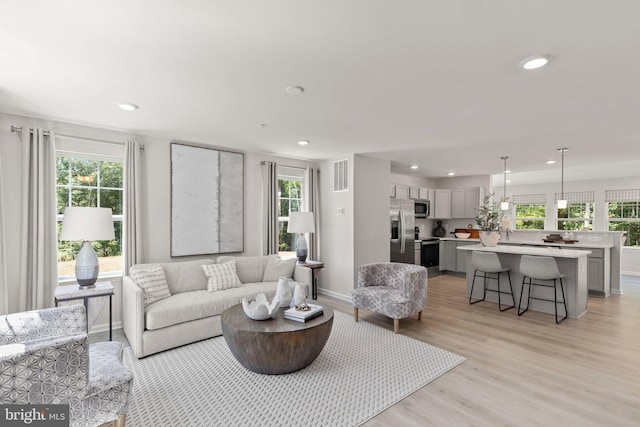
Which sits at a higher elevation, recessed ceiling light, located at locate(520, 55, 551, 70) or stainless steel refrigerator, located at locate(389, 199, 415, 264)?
recessed ceiling light, located at locate(520, 55, 551, 70)

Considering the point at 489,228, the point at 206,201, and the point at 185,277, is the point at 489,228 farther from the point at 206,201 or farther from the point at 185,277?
the point at 185,277

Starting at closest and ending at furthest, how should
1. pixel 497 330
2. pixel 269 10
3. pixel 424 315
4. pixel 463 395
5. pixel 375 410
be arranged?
pixel 269 10, pixel 375 410, pixel 463 395, pixel 497 330, pixel 424 315

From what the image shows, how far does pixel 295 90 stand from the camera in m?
2.63

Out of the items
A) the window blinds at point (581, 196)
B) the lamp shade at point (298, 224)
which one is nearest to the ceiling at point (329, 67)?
the lamp shade at point (298, 224)

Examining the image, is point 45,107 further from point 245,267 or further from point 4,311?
point 245,267

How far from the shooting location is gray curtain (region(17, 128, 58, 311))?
10.8ft

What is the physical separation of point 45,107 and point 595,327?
6.72m

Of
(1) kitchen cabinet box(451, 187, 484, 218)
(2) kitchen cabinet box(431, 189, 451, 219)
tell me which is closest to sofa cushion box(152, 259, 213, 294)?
(2) kitchen cabinet box(431, 189, 451, 219)

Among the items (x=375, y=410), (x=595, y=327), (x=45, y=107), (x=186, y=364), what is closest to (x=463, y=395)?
(x=375, y=410)

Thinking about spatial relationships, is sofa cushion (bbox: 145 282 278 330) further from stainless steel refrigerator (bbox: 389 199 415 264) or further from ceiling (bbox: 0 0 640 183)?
stainless steel refrigerator (bbox: 389 199 415 264)

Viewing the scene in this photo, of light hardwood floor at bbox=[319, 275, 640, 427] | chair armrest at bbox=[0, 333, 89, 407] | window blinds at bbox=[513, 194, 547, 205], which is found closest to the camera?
chair armrest at bbox=[0, 333, 89, 407]

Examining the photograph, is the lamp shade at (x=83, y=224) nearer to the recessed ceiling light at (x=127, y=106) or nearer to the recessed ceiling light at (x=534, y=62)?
the recessed ceiling light at (x=127, y=106)

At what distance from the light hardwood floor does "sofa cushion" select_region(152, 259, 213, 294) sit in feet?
6.85

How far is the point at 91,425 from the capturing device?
5.56 feet
